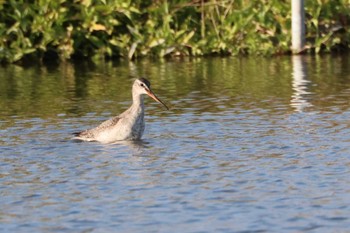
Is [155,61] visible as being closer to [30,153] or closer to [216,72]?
[216,72]

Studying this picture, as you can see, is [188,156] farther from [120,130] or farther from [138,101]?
[138,101]

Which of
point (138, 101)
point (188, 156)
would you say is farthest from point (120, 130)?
point (188, 156)

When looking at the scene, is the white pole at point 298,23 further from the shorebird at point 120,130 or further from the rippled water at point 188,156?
the shorebird at point 120,130

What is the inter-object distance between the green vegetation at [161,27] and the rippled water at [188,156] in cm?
247

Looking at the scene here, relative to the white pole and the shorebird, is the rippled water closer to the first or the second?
the shorebird

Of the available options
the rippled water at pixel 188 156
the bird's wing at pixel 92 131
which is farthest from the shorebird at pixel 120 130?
the rippled water at pixel 188 156

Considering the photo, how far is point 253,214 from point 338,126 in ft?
16.9

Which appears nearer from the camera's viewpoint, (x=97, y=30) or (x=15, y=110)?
(x=15, y=110)

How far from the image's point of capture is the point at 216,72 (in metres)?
22.1

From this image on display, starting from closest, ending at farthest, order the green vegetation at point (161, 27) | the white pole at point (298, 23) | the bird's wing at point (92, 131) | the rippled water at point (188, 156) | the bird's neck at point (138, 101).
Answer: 1. the rippled water at point (188, 156)
2. the bird's wing at point (92, 131)
3. the bird's neck at point (138, 101)
4. the white pole at point (298, 23)
5. the green vegetation at point (161, 27)

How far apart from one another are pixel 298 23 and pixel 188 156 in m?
10.9

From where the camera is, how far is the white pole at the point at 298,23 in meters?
23.5

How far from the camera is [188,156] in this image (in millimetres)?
13336

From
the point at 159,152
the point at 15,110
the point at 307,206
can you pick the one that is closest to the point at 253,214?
the point at 307,206
